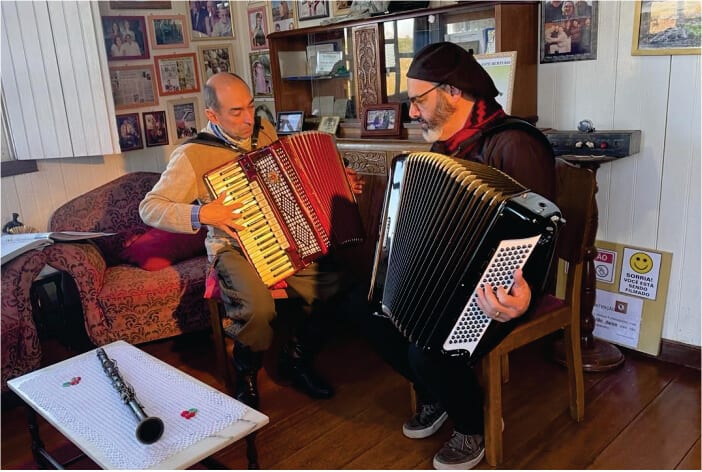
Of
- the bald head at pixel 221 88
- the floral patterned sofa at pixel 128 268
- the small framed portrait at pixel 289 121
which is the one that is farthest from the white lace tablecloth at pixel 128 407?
the small framed portrait at pixel 289 121

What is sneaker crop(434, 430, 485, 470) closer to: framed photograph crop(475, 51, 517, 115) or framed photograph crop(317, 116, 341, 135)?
framed photograph crop(475, 51, 517, 115)

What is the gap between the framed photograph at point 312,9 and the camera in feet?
10.4

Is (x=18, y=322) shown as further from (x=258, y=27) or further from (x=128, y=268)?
(x=258, y=27)

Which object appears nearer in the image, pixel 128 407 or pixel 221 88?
pixel 128 407

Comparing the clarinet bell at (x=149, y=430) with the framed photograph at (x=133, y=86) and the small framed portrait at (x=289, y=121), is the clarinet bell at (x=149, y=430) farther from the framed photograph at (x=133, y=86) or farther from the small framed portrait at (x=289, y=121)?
the framed photograph at (x=133, y=86)

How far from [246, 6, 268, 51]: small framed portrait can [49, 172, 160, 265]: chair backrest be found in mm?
1205

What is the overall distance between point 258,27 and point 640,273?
2528mm

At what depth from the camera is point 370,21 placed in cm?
270

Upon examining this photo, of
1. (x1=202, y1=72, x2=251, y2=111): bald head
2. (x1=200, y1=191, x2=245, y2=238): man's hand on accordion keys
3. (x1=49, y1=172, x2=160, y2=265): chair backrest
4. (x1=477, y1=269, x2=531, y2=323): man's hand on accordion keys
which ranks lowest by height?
(x1=49, y1=172, x2=160, y2=265): chair backrest

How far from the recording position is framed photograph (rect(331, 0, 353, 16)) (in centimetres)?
305

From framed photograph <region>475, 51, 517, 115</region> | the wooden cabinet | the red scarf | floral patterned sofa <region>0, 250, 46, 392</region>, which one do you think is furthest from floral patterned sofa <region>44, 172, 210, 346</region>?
framed photograph <region>475, 51, 517, 115</region>

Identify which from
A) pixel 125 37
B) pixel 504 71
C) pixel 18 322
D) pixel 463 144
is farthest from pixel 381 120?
pixel 18 322

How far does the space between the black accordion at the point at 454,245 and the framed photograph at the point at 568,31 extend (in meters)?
1.12

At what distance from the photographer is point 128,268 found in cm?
273
